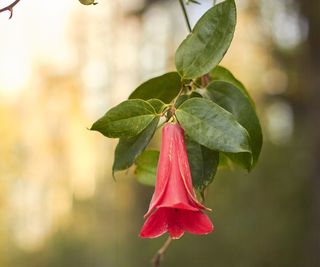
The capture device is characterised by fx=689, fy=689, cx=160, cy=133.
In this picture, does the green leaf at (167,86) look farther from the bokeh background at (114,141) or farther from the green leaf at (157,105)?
the bokeh background at (114,141)


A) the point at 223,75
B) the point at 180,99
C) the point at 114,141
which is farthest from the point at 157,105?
the point at 114,141

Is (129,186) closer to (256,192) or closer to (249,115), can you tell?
(256,192)

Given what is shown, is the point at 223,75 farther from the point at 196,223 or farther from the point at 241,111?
the point at 196,223

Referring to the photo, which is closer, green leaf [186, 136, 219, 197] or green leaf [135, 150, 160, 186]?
green leaf [186, 136, 219, 197]

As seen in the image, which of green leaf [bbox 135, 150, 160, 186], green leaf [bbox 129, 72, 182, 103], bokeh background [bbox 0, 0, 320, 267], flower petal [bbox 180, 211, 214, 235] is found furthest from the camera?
bokeh background [bbox 0, 0, 320, 267]

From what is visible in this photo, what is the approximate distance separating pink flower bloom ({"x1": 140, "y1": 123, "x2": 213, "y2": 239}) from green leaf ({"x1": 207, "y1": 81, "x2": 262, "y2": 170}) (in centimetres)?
6

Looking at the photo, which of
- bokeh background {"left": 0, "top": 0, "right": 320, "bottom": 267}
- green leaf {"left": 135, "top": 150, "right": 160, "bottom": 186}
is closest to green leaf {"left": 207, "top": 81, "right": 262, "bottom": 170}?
green leaf {"left": 135, "top": 150, "right": 160, "bottom": 186}

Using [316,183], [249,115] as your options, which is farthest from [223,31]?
[316,183]

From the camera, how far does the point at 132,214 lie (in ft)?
21.5

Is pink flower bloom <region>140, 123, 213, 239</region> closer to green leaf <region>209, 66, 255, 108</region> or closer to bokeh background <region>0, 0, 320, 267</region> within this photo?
green leaf <region>209, 66, 255, 108</region>

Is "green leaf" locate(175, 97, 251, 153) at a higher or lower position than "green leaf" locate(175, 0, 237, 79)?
lower

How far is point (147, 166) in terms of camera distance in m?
0.71

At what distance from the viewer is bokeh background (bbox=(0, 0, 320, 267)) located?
4.97 meters

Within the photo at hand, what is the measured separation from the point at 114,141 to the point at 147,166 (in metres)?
5.41
